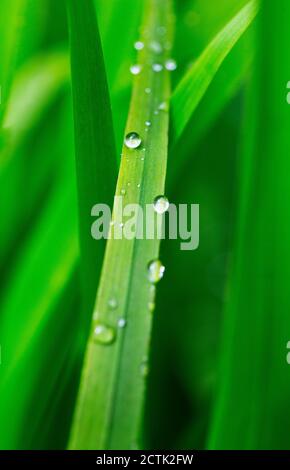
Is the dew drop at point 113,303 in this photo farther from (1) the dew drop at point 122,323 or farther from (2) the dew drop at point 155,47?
(2) the dew drop at point 155,47

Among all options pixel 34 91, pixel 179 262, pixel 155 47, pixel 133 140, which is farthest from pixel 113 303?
pixel 34 91

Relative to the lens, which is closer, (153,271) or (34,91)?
(153,271)

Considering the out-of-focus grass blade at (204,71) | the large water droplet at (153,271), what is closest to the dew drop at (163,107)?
the out-of-focus grass blade at (204,71)

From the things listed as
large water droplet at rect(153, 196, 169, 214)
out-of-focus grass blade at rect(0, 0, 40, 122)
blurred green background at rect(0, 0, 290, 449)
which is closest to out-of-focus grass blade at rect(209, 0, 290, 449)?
Result: blurred green background at rect(0, 0, 290, 449)

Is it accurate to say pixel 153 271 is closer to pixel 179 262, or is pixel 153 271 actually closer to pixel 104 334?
pixel 104 334

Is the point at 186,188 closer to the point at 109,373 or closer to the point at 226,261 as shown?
the point at 226,261

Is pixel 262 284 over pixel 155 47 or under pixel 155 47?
under
